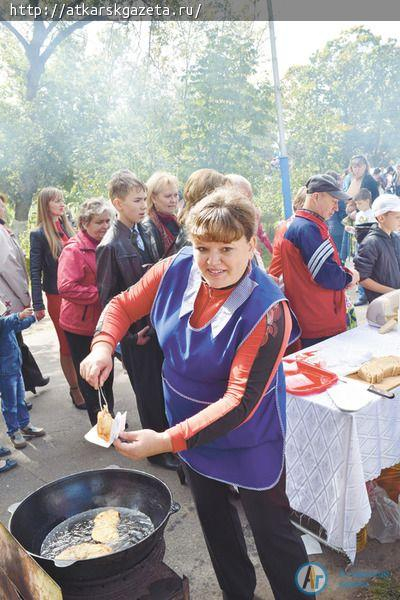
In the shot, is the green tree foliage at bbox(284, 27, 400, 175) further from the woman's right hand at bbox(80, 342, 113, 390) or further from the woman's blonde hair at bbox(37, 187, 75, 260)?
the woman's right hand at bbox(80, 342, 113, 390)

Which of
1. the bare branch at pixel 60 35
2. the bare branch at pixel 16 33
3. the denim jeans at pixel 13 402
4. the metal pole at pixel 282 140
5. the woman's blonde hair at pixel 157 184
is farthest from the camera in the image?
the bare branch at pixel 60 35

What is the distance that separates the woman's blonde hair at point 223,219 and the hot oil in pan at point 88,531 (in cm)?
111

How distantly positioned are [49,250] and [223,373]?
9.86 feet

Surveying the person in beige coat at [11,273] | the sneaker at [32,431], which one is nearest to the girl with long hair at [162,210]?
the person in beige coat at [11,273]

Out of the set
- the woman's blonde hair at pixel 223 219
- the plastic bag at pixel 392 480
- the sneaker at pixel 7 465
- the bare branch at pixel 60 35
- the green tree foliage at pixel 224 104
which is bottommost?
the sneaker at pixel 7 465

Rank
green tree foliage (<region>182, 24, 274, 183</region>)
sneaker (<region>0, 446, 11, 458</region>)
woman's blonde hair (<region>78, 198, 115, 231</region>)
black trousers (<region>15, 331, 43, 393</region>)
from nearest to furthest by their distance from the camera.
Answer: woman's blonde hair (<region>78, 198, 115, 231</region>)
sneaker (<region>0, 446, 11, 458</region>)
black trousers (<region>15, 331, 43, 393</region>)
green tree foliage (<region>182, 24, 274, 183</region>)

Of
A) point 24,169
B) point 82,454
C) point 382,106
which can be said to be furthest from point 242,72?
point 382,106

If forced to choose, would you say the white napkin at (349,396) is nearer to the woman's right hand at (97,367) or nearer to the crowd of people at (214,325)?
the crowd of people at (214,325)

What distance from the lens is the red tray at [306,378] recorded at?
2.24 m

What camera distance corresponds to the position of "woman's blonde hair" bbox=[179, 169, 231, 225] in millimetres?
2701

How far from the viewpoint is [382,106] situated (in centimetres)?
3139

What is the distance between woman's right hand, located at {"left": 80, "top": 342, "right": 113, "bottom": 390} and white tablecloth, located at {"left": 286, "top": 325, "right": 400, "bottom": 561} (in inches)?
38.1

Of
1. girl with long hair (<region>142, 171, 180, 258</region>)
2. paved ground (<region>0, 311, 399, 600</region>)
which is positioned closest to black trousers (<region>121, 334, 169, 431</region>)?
paved ground (<region>0, 311, 399, 600</region>)

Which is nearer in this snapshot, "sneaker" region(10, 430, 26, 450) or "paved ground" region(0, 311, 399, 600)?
"paved ground" region(0, 311, 399, 600)
